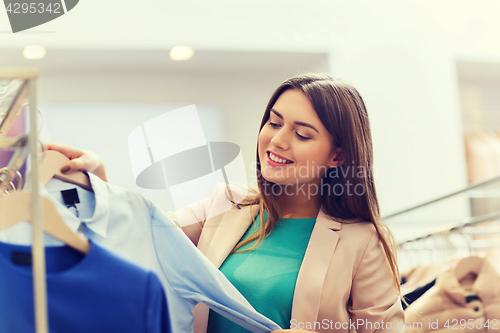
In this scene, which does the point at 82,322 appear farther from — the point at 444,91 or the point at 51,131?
the point at 444,91

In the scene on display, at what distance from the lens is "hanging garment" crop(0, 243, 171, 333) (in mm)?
526

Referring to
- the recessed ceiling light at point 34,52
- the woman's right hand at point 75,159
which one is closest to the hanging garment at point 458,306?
the woman's right hand at point 75,159

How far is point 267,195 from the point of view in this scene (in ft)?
3.21

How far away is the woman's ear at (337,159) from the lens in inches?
37.3

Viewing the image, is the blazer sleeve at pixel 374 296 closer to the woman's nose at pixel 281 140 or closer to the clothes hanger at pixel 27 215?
the woman's nose at pixel 281 140

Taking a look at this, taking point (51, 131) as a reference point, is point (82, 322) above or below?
below

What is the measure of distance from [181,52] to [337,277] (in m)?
1.41

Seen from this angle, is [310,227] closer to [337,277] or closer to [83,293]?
[337,277]

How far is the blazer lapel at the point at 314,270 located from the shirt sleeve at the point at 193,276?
0.11 m

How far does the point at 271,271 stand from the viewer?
875 mm

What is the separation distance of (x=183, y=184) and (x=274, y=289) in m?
0.59

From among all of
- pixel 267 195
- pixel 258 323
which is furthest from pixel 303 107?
pixel 258 323

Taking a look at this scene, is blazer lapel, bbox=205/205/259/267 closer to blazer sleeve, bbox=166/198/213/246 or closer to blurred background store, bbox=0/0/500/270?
blazer sleeve, bbox=166/198/213/246

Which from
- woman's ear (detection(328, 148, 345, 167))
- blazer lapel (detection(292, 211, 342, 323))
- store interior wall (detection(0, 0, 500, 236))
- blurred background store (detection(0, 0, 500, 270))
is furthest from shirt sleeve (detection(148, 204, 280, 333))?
store interior wall (detection(0, 0, 500, 236))
